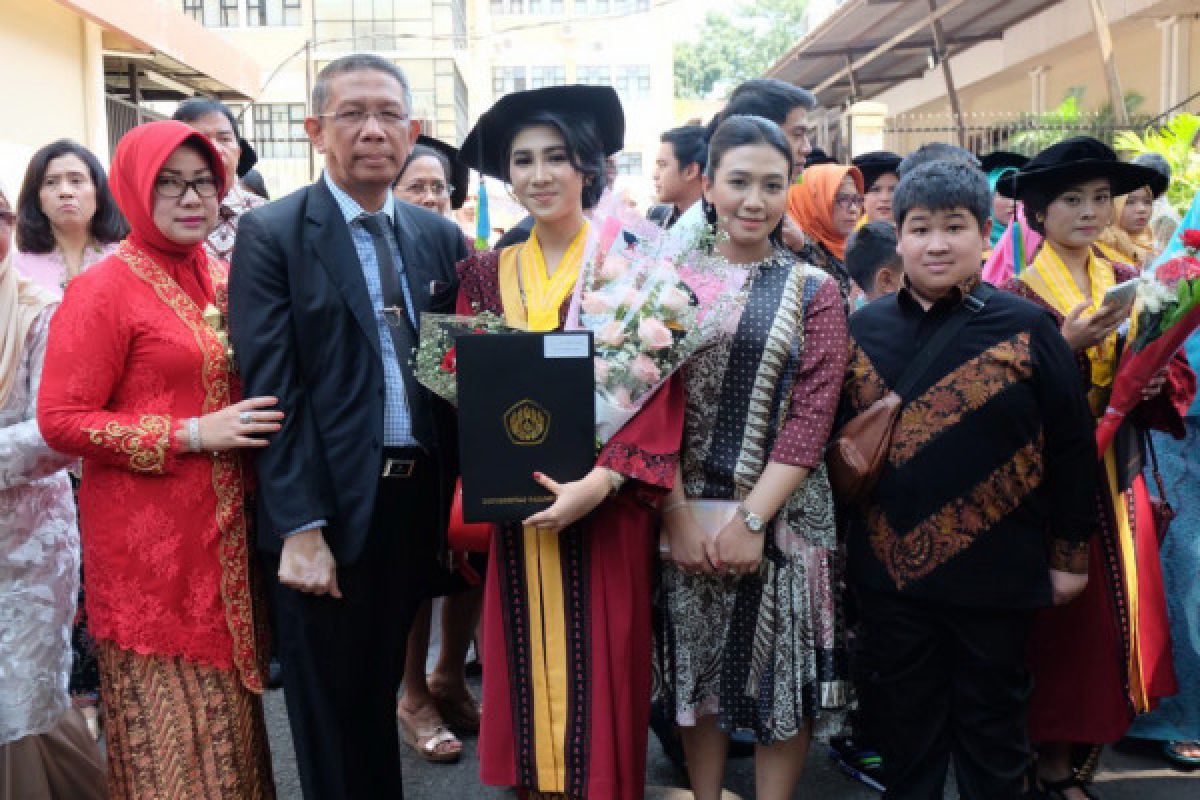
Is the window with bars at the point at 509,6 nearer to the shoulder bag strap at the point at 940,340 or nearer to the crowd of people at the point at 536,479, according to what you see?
the crowd of people at the point at 536,479

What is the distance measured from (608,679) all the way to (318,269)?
1226 mm

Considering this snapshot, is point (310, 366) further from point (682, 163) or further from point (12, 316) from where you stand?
point (682, 163)

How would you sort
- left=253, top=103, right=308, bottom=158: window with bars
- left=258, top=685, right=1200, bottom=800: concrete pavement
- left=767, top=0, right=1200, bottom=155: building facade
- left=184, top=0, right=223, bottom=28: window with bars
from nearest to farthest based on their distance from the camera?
left=258, top=685, right=1200, bottom=800: concrete pavement < left=767, top=0, right=1200, bottom=155: building facade < left=253, top=103, right=308, bottom=158: window with bars < left=184, top=0, right=223, bottom=28: window with bars

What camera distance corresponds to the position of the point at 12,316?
2.93m

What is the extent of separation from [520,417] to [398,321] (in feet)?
1.59

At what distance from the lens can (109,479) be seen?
8.88ft

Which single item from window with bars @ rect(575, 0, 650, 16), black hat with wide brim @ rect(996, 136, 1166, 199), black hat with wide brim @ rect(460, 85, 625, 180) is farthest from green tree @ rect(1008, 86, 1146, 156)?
window with bars @ rect(575, 0, 650, 16)

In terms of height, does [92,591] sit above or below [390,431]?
below

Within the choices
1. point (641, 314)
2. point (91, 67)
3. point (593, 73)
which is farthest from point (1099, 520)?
point (593, 73)

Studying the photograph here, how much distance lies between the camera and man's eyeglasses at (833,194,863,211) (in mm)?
4578

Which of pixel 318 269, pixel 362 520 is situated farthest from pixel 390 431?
pixel 318 269

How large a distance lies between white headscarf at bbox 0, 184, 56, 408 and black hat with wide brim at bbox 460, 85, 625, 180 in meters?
1.24

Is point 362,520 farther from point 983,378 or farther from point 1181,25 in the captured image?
point 1181,25

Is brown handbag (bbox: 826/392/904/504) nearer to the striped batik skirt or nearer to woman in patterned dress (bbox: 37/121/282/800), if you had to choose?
woman in patterned dress (bbox: 37/121/282/800)
